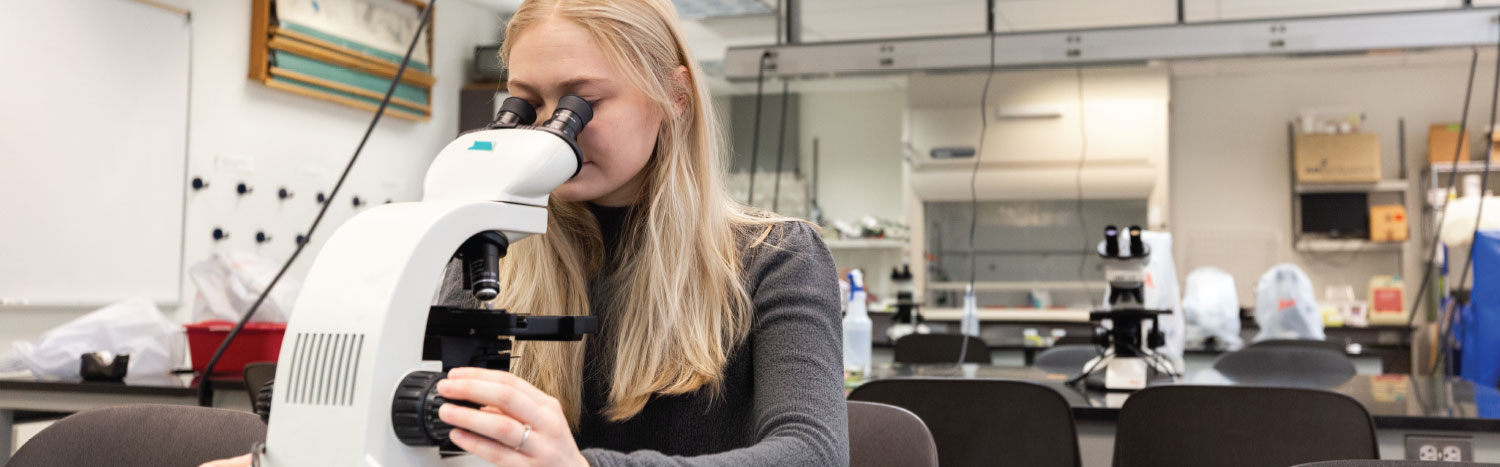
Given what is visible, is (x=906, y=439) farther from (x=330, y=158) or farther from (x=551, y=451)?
(x=330, y=158)

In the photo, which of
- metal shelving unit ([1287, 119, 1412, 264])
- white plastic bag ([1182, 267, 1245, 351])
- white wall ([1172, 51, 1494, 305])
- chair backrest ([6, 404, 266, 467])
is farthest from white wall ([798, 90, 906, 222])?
chair backrest ([6, 404, 266, 467])

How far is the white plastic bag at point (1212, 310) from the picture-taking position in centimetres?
451

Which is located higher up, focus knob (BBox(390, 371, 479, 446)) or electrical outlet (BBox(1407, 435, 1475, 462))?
focus knob (BBox(390, 371, 479, 446))

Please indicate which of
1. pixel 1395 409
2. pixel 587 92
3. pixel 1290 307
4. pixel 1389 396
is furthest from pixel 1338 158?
pixel 587 92

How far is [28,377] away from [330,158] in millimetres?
2827

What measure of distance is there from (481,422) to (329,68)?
199 inches

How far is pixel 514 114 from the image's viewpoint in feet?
2.28

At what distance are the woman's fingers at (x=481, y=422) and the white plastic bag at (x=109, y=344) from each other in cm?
245

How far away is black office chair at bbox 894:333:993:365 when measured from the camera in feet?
12.8

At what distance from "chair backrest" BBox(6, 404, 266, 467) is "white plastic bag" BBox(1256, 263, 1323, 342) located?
4253mm

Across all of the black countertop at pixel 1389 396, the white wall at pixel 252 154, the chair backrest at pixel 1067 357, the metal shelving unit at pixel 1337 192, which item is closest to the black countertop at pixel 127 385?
the black countertop at pixel 1389 396

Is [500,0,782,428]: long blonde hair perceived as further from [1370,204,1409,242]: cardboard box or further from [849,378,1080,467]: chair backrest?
[1370,204,1409,242]: cardboard box

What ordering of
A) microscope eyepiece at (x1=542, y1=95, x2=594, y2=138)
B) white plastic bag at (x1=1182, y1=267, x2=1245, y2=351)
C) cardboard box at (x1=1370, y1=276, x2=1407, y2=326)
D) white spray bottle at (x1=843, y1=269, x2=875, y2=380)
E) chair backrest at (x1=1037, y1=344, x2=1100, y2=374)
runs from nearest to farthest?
microscope eyepiece at (x1=542, y1=95, x2=594, y2=138)
white spray bottle at (x1=843, y1=269, x2=875, y2=380)
chair backrest at (x1=1037, y1=344, x2=1100, y2=374)
white plastic bag at (x1=1182, y1=267, x2=1245, y2=351)
cardboard box at (x1=1370, y1=276, x2=1407, y2=326)

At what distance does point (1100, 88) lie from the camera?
646cm
